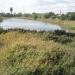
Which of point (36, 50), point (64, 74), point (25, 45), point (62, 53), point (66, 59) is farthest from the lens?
point (25, 45)

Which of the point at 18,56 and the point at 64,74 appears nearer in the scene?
the point at 64,74

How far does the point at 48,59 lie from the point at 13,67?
152 centimetres

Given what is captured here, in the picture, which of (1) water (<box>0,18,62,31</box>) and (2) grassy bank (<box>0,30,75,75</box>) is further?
(1) water (<box>0,18,62,31</box>)

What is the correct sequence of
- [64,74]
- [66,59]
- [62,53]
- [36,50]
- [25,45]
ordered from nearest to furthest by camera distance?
[64,74] → [66,59] → [62,53] → [36,50] → [25,45]

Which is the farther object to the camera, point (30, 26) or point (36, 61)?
point (30, 26)

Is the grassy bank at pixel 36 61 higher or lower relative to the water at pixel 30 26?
higher

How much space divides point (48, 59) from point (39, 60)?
15.3 inches

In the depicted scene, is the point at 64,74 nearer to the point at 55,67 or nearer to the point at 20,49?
the point at 55,67

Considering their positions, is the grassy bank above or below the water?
above

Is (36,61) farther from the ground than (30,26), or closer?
farther from the ground

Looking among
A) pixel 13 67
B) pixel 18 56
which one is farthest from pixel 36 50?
pixel 13 67

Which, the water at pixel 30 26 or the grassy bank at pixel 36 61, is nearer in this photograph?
the grassy bank at pixel 36 61

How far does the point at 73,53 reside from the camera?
13.0m

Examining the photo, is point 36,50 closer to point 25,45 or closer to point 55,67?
point 25,45
